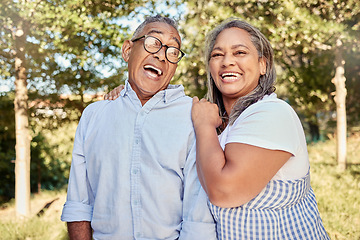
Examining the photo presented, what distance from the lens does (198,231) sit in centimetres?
181

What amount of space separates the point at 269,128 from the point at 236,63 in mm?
569

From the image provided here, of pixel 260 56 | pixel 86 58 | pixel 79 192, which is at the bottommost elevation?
pixel 79 192

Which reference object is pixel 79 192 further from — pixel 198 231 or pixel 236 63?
pixel 236 63

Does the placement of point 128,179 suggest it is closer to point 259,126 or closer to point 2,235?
point 259,126

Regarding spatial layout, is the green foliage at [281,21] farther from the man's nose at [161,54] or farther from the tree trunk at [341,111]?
the man's nose at [161,54]

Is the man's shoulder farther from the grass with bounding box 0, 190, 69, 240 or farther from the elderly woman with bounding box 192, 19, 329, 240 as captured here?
the grass with bounding box 0, 190, 69, 240

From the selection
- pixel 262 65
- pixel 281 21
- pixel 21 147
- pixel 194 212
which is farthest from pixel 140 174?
pixel 281 21

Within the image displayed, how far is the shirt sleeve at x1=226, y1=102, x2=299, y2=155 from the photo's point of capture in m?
1.70

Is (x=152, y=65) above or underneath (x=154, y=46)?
underneath

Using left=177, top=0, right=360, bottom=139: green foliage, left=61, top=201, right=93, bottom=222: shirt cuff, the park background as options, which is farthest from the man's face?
left=177, top=0, right=360, bottom=139: green foliage

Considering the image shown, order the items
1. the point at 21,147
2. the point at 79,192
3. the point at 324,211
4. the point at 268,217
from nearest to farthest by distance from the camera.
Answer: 1. the point at 268,217
2. the point at 79,192
3. the point at 324,211
4. the point at 21,147

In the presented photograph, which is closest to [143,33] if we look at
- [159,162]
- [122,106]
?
[122,106]

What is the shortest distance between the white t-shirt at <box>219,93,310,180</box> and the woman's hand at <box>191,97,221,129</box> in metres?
0.14

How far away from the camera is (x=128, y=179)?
2004 millimetres
